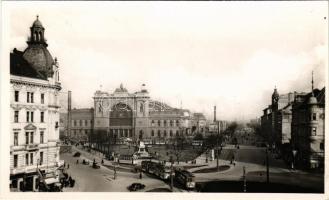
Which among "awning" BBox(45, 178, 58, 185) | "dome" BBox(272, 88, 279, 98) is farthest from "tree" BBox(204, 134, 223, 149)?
"awning" BBox(45, 178, 58, 185)

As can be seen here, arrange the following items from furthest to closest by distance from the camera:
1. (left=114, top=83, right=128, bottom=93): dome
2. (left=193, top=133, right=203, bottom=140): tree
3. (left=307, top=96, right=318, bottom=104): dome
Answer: (left=193, top=133, right=203, bottom=140): tree → (left=114, top=83, right=128, bottom=93): dome → (left=307, top=96, right=318, bottom=104): dome

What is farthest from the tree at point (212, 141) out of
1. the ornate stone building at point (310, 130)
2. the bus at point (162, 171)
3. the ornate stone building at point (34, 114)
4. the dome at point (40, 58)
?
the dome at point (40, 58)

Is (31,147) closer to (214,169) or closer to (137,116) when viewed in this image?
(137,116)

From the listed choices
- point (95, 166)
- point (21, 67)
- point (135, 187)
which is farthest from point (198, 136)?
point (21, 67)

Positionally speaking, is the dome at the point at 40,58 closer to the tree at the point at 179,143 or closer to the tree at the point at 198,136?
the tree at the point at 179,143

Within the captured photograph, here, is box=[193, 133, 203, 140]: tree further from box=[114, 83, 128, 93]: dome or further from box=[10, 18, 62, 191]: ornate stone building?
box=[10, 18, 62, 191]: ornate stone building

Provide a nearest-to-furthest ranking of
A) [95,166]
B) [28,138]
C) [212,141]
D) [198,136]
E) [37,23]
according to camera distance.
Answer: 1. [37,23]
2. [28,138]
3. [95,166]
4. [198,136]
5. [212,141]
